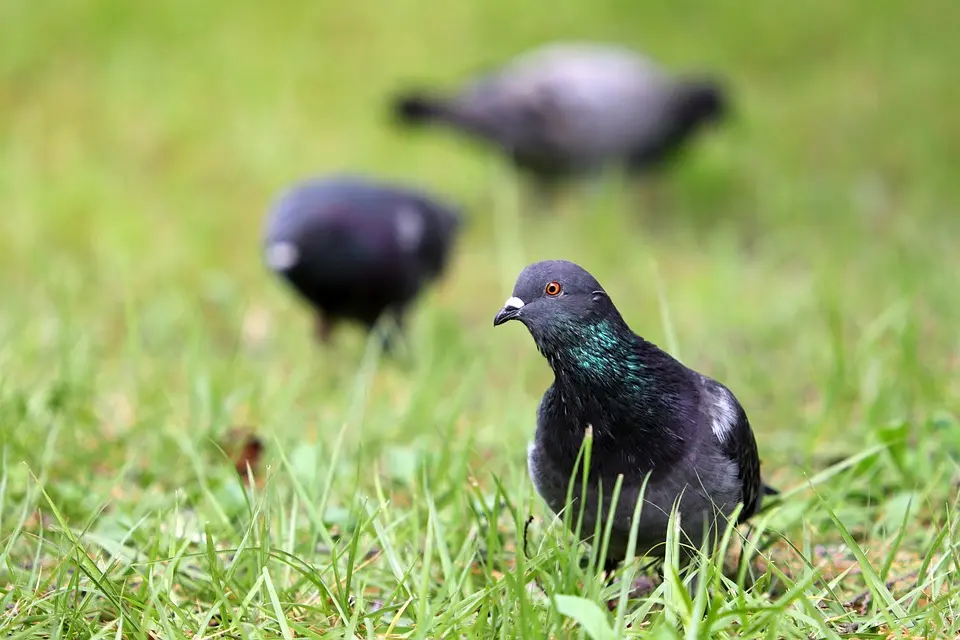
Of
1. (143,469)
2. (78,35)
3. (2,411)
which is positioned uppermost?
(78,35)

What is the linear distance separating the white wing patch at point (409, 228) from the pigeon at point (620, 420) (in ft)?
11.3

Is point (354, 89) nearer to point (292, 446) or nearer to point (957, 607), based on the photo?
point (292, 446)

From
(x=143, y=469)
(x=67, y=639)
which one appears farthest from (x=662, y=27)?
(x=67, y=639)

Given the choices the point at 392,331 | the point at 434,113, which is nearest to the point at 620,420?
the point at 392,331

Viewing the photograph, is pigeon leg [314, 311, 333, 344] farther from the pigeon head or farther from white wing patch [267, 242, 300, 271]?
the pigeon head

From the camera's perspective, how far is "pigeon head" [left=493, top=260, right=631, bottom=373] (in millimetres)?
2332

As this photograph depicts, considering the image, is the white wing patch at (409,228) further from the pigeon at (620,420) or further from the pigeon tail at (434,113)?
the pigeon at (620,420)

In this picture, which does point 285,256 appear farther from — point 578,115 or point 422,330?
point 578,115

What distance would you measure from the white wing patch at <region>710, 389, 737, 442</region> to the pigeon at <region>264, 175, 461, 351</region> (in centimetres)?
314

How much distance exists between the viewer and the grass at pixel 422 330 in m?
2.29

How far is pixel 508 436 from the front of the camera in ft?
12.2

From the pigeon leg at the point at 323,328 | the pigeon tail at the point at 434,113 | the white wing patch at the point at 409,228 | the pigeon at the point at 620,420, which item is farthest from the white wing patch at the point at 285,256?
the pigeon tail at the point at 434,113

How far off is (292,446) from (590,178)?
6.28 m

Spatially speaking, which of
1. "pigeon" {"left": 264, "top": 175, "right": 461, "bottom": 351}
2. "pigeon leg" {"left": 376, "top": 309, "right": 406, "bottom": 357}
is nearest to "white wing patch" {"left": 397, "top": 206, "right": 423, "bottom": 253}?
"pigeon" {"left": 264, "top": 175, "right": 461, "bottom": 351}
